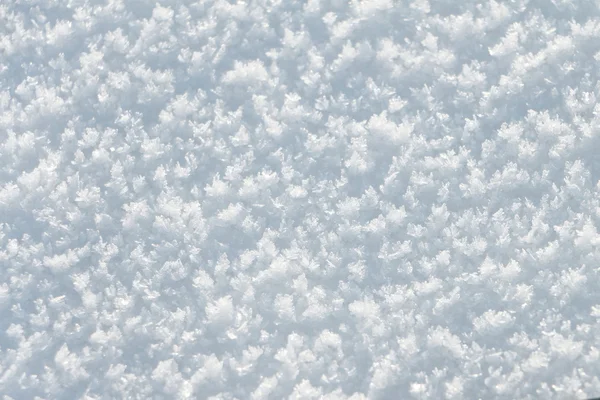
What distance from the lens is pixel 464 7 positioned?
316 inches

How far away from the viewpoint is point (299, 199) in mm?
7289

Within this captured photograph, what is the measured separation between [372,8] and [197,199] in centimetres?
330

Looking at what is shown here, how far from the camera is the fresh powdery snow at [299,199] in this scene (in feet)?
21.4

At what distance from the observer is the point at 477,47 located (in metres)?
7.84

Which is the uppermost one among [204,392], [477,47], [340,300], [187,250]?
[477,47]

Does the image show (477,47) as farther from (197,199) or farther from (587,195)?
(197,199)

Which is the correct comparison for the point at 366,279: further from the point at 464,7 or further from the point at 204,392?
the point at 464,7

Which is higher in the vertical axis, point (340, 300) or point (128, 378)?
point (340, 300)

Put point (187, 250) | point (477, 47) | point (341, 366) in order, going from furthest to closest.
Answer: point (477, 47), point (187, 250), point (341, 366)

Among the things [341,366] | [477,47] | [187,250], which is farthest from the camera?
[477,47]

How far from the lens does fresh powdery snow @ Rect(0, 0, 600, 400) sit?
6531mm

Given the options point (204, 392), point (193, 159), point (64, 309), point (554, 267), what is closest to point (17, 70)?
point (193, 159)

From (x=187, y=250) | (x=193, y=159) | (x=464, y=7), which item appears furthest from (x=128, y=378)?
(x=464, y=7)

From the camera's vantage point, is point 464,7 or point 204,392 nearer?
point 204,392
